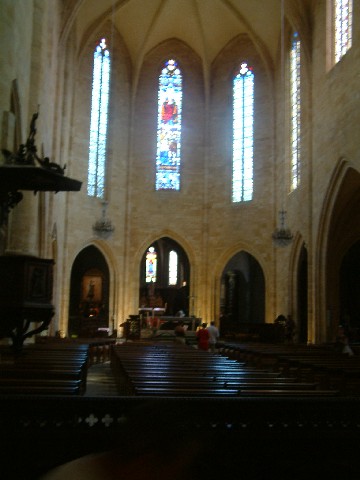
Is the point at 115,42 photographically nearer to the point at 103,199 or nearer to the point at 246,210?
the point at 103,199

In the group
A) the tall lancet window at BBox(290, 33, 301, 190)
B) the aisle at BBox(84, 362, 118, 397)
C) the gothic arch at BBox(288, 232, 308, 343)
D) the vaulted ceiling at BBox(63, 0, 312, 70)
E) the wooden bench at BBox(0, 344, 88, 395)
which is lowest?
the aisle at BBox(84, 362, 118, 397)

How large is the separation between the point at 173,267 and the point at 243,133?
8416 millimetres

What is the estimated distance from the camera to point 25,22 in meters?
13.6

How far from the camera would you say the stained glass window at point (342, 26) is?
728 inches

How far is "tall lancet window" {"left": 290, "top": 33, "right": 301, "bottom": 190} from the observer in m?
23.9

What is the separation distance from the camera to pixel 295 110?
80.1ft

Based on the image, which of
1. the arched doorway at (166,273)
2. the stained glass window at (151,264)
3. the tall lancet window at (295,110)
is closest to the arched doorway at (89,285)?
the arched doorway at (166,273)

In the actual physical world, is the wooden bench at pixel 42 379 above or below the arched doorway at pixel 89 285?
below

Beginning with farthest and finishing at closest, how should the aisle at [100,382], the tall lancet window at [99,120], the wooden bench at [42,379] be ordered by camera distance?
the tall lancet window at [99,120] → the aisle at [100,382] → the wooden bench at [42,379]

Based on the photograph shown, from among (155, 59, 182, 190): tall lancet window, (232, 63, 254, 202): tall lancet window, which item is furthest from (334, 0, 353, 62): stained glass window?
(155, 59, 182, 190): tall lancet window

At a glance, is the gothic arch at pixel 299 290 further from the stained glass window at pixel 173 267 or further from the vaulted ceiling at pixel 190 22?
the stained glass window at pixel 173 267

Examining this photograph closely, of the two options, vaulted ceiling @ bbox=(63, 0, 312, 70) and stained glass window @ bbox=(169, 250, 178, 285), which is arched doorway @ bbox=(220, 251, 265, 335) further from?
vaulted ceiling @ bbox=(63, 0, 312, 70)

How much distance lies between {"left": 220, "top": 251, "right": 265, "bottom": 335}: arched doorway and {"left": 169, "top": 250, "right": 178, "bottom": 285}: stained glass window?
265 centimetres

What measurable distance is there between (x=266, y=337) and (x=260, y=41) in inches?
496
